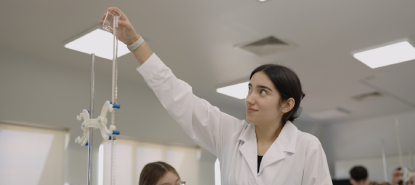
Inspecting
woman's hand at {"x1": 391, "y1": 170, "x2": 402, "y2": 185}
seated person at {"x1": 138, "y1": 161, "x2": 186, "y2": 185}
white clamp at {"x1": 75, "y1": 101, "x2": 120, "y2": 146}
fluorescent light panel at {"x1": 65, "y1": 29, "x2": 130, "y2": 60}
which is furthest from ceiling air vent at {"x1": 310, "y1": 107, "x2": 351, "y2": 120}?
white clamp at {"x1": 75, "y1": 101, "x2": 120, "y2": 146}

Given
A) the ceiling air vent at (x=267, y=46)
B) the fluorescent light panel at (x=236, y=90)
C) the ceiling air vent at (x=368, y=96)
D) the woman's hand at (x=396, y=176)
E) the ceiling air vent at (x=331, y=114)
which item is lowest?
the woman's hand at (x=396, y=176)

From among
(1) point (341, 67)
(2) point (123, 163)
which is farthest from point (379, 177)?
(2) point (123, 163)

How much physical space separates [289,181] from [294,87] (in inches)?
12.7

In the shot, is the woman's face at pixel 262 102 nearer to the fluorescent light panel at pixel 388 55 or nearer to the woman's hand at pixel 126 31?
the woman's hand at pixel 126 31

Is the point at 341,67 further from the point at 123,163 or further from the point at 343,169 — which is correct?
the point at 343,169

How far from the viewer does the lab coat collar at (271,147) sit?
1229 mm

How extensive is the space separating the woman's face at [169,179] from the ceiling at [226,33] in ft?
4.79

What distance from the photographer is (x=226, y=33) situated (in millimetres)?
3381

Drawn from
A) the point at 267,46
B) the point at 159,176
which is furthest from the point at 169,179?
the point at 267,46

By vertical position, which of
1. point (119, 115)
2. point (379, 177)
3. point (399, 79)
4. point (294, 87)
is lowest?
point (379, 177)

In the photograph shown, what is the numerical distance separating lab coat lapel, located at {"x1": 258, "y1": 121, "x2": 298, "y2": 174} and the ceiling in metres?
1.75

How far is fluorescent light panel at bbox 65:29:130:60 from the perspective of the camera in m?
3.32

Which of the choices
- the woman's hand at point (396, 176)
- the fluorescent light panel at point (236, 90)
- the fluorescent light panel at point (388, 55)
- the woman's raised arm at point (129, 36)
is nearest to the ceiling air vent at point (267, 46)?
the fluorescent light panel at point (388, 55)

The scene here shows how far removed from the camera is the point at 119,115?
4.59 metres
